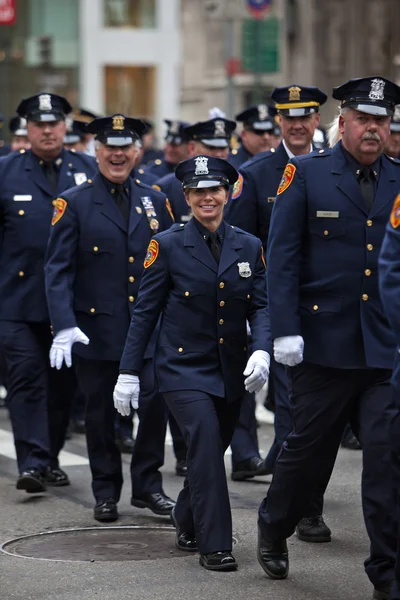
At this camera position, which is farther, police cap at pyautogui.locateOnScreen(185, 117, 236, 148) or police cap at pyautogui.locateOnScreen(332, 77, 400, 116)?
police cap at pyautogui.locateOnScreen(185, 117, 236, 148)

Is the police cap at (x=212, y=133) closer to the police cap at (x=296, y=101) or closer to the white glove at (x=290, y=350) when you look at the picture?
the police cap at (x=296, y=101)

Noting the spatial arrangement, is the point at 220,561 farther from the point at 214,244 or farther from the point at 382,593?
the point at 214,244

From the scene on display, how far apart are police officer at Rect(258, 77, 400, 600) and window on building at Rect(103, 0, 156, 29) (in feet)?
121

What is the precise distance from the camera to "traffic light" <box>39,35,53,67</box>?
4219 centimetres

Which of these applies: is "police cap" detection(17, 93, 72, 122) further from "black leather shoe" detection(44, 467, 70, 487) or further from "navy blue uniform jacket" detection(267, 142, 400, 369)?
"navy blue uniform jacket" detection(267, 142, 400, 369)

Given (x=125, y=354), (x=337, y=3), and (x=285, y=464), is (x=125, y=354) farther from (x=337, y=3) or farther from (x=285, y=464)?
(x=337, y=3)

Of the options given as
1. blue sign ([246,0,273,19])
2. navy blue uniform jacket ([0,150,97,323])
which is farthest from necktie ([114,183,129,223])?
blue sign ([246,0,273,19])

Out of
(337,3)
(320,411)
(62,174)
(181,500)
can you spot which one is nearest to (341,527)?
(181,500)

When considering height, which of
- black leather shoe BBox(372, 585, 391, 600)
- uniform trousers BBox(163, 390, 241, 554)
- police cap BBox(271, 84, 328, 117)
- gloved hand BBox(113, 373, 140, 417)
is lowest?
black leather shoe BBox(372, 585, 391, 600)

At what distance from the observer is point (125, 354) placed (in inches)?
309

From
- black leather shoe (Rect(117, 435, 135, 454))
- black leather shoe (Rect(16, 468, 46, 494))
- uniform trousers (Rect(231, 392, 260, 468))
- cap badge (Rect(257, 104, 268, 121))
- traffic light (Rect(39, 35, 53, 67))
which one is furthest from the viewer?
traffic light (Rect(39, 35, 53, 67))

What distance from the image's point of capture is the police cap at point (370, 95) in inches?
280

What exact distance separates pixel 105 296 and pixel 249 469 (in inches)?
63.6

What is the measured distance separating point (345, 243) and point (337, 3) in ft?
106
